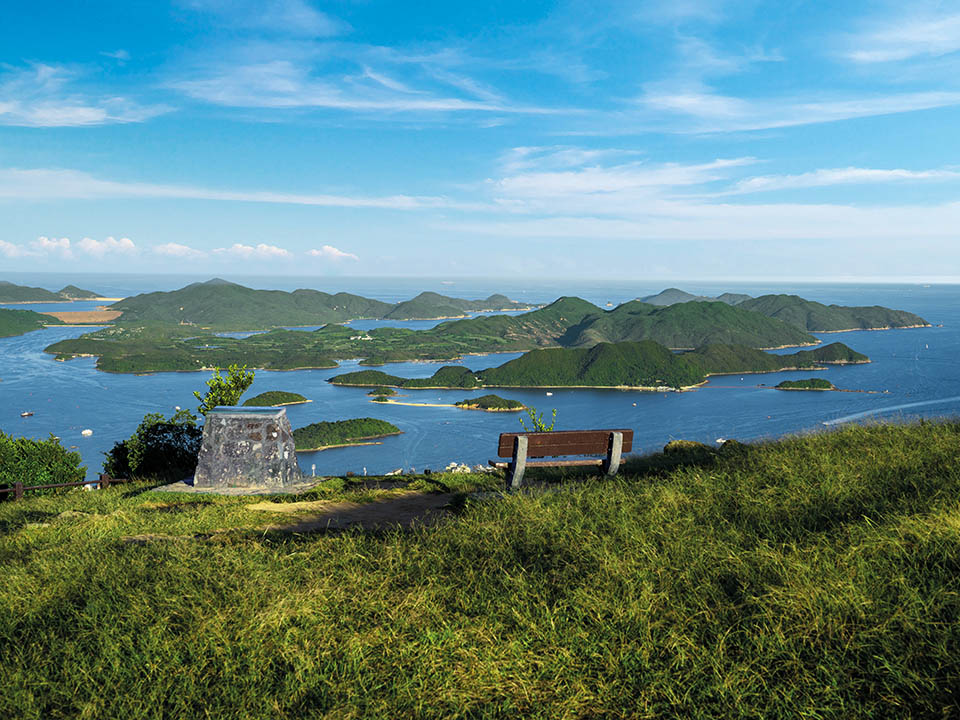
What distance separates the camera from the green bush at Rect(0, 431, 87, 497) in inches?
1268

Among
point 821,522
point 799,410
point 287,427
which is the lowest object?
point 799,410

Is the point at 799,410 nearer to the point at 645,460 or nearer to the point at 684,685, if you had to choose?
the point at 645,460

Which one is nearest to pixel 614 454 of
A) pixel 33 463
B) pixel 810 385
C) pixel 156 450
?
pixel 156 450

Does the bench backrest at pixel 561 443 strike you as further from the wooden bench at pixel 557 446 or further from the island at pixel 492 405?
the island at pixel 492 405

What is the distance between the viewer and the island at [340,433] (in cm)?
13012

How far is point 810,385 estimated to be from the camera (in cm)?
18925

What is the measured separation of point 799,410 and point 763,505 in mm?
171603

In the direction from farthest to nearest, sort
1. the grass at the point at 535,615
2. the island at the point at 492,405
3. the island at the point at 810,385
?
the island at the point at 810,385
the island at the point at 492,405
the grass at the point at 535,615

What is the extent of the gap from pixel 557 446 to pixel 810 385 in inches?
8049

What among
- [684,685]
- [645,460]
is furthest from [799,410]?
[684,685]

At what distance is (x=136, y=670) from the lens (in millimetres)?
4684

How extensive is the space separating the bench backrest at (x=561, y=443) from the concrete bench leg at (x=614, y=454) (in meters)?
0.10

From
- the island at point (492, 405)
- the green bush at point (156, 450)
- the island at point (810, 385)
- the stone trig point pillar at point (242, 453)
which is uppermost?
the stone trig point pillar at point (242, 453)

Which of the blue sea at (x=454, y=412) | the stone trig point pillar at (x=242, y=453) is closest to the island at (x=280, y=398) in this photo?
the blue sea at (x=454, y=412)
